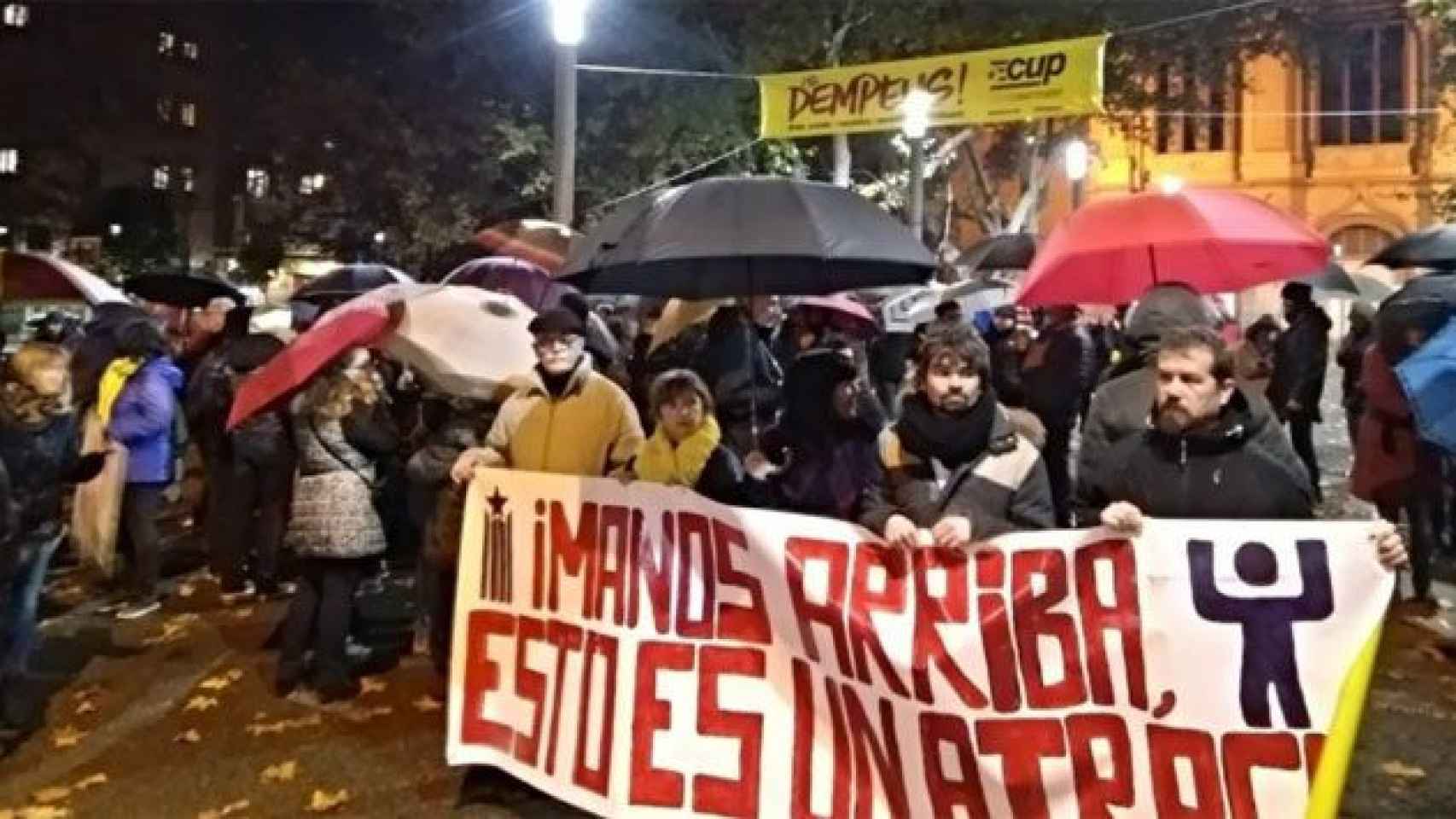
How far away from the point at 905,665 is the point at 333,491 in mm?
3308

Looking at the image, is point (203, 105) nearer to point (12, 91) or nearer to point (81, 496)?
point (12, 91)

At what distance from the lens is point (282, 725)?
6.58 m

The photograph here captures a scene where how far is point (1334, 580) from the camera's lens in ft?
12.9

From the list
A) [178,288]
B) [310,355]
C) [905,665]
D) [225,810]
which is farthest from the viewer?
[178,288]

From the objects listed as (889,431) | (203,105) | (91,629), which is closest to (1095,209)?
(889,431)

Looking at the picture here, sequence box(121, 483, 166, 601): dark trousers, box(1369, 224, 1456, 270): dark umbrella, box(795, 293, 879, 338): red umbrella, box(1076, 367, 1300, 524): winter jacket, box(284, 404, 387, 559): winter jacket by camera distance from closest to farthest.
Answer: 1. box(1076, 367, 1300, 524): winter jacket
2. box(284, 404, 387, 559): winter jacket
3. box(1369, 224, 1456, 270): dark umbrella
4. box(121, 483, 166, 601): dark trousers
5. box(795, 293, 879, 338): red umbrella

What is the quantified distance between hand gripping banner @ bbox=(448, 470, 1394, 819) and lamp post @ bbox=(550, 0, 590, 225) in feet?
21.5

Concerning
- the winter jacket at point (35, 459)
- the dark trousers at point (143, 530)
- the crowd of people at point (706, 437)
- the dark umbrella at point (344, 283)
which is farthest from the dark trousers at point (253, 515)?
the winter jacket at point (35, 459)

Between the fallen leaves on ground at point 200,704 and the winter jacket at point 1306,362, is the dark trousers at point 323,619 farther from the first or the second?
the winter jacket at point 1306,362

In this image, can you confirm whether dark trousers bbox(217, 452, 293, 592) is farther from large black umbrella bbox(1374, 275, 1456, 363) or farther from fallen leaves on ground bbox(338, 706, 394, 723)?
large black umbrella bbox(1374, 275, 1456, 363)

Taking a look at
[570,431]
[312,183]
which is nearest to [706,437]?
[570,431]

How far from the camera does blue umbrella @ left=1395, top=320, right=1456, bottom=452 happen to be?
18.6 ft

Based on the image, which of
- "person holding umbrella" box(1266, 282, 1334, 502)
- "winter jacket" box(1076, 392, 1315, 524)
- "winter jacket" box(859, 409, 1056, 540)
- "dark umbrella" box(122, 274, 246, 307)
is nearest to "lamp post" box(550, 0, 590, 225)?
"dark umbrella" box(122, 274, 246, 307)

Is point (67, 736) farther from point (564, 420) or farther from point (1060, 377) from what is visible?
point (1060, 377)
